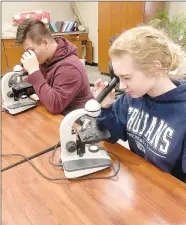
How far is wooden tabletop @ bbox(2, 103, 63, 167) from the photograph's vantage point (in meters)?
0.98

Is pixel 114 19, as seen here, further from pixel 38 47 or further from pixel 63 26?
pixel 38 47

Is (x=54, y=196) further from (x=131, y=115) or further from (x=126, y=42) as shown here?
(x=126, y=42)

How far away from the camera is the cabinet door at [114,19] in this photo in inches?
142

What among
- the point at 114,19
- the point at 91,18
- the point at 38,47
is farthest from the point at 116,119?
the point at 91,18

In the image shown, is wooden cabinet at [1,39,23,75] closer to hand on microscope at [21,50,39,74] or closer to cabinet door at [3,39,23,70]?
cabinet door at [3,39,23,70]

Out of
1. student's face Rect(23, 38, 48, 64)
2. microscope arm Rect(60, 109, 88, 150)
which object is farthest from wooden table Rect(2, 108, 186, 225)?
student's face Rect(23, 38, 48, 64)

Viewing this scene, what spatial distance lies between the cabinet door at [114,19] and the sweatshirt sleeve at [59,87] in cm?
232

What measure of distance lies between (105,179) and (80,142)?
156mm

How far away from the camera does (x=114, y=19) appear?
401 cm

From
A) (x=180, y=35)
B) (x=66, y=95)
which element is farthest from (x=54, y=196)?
(x=180, y=35)

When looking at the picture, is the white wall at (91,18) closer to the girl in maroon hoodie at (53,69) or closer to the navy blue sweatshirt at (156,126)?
the girl in maroon hoodie at (53,69)

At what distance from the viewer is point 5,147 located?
3.29 feet

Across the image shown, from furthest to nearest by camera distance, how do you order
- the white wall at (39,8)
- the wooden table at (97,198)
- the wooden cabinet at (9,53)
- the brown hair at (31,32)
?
the white wall at (39,8) < the wooden cabinet at (9,53) < the brown hair at (31,32) < the wooden table at (97,198)

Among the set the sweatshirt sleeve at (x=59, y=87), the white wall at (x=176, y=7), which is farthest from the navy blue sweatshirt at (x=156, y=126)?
the white wall at (x=176, y=7)
